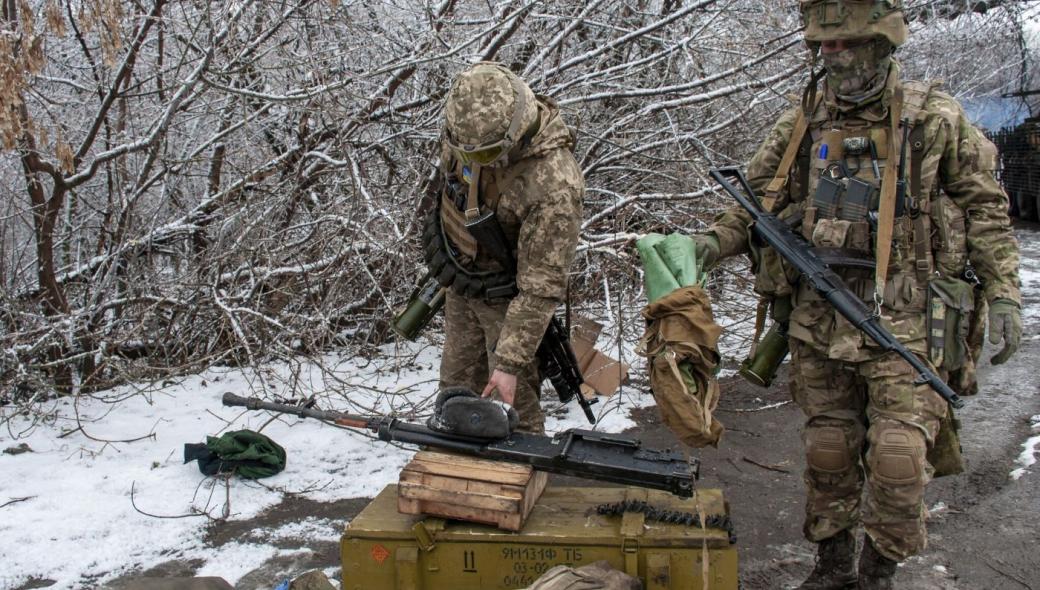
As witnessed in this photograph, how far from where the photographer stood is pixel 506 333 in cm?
314

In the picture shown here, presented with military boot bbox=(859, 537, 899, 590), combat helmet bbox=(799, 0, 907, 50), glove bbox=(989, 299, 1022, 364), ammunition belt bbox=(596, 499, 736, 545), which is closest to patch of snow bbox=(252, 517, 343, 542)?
ammunition belt bbox=(596, 499, 736, 545)

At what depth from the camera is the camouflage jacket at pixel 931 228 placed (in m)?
2.88

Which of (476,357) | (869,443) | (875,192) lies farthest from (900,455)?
(476,357)

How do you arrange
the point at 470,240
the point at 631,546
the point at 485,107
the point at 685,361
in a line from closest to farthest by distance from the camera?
the point at 631,546 → the point at 685,361 → the point at 485,107 → the point at 470,240

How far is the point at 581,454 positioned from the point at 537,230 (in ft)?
2.67

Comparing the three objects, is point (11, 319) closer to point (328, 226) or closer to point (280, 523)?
point (328, 226)

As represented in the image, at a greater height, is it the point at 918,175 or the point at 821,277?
the point at 918,175

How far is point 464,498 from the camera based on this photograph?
273 centimetres

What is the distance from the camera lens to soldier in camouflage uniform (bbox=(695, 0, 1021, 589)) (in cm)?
284

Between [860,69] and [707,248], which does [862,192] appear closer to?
[860,69]

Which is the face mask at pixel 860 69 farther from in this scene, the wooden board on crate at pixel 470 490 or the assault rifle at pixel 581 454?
the wooden board on crate at pixel 470 490

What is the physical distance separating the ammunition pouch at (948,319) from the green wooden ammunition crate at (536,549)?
90cm

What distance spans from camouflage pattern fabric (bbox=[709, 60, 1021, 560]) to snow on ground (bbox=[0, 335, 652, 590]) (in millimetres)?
2099

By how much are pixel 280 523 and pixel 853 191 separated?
275 centimetres
